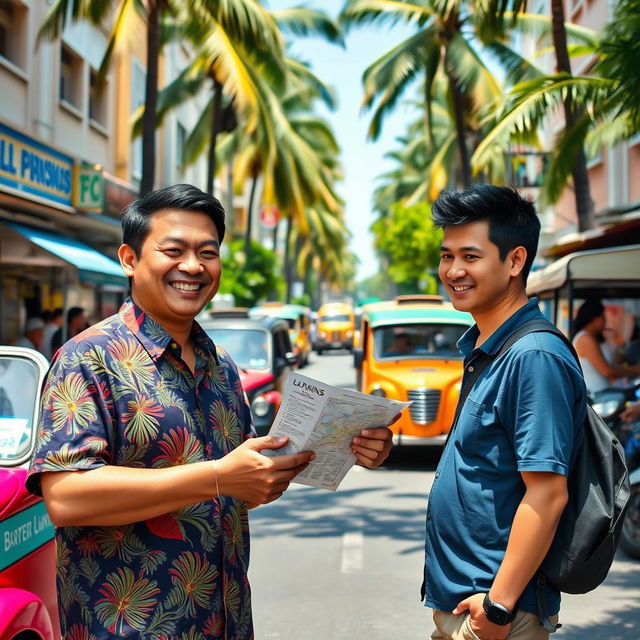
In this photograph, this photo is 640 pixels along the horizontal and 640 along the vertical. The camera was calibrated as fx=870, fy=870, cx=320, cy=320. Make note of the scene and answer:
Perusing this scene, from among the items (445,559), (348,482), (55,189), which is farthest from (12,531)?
(55,189)

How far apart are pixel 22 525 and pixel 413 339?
29.5ft

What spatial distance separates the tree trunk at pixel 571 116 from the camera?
13.6 meters

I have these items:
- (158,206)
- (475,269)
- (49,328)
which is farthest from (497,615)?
(49,328)

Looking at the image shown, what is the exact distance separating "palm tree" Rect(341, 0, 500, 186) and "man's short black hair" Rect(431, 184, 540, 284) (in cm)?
1722

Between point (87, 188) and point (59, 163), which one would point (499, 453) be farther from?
point (87, 188)

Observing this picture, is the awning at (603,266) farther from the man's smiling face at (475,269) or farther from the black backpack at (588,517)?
the black backpack at (588,517)

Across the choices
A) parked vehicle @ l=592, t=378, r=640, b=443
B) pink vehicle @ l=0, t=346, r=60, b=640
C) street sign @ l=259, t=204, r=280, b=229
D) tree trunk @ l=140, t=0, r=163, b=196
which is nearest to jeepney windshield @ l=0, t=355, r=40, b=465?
pink vehicle @ l=0, t=346, r=60, b=640

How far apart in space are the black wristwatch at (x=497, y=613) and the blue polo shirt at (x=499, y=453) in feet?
0.22

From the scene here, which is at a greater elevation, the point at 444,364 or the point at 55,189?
the point at 55,189

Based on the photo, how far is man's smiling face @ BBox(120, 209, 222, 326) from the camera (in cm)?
231

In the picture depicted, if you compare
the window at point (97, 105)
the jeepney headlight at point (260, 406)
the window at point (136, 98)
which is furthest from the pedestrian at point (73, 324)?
the window at point (136, 98)

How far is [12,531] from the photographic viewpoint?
117 inches

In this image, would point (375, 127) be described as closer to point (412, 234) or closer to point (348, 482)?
point (348, 482)

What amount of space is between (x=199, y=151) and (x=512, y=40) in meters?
10.9
